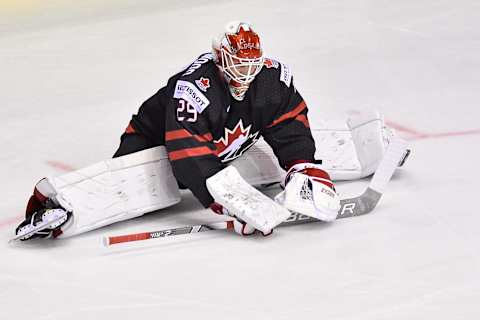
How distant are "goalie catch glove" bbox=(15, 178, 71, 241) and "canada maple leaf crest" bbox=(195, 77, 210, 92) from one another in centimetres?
57

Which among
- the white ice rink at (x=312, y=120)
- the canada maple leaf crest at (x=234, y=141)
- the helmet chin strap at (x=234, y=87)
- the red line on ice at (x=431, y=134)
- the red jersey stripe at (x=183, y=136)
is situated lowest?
the red line on ice at (x=431, y=134)

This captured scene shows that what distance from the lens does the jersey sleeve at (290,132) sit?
150 inches

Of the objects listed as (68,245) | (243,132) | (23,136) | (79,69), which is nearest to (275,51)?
(79,69)

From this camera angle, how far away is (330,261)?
3352 mm

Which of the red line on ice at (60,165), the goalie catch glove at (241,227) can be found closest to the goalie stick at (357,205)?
the goalie catch glove at (241,227)

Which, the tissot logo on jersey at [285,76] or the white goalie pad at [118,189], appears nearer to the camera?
the white goalie pad at [118,189]

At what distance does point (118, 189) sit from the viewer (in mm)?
3748

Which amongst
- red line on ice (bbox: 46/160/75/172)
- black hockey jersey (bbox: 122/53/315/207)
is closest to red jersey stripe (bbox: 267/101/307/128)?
black hockey jersey (bbox: 122/53/315/207)

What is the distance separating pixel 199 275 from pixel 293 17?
10.0ft

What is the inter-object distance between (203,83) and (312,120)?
29.3 inches

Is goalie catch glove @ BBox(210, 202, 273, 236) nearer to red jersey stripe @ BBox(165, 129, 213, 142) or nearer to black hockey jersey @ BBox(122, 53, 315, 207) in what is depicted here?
black hockey jersey @ BBox(122, 53, 315, 207)

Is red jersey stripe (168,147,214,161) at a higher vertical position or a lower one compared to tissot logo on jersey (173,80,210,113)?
lower

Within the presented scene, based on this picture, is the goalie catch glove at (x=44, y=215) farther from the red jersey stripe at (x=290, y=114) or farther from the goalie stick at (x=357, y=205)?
the red jersey stripe at (x=290, y=114)

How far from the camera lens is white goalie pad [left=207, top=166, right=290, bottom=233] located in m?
3.48
